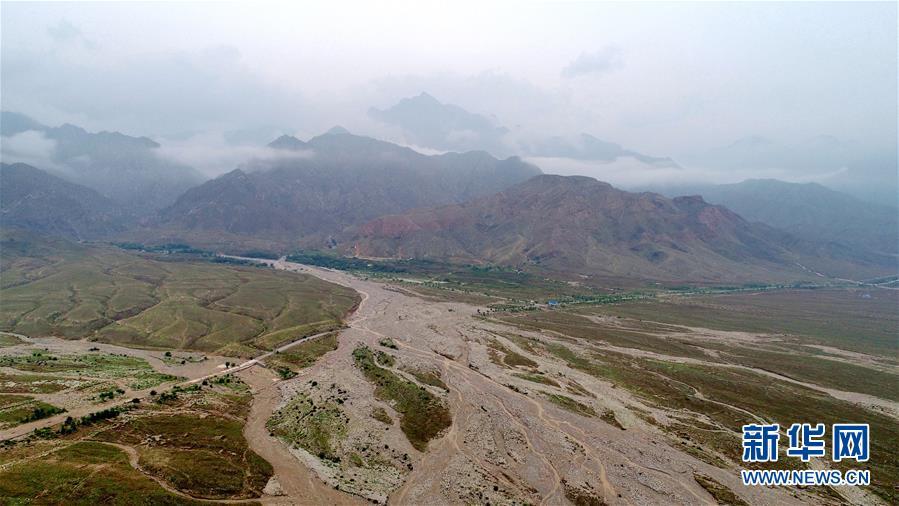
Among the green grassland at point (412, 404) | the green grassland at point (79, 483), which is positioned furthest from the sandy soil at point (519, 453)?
the green grassland at point (79, 483)

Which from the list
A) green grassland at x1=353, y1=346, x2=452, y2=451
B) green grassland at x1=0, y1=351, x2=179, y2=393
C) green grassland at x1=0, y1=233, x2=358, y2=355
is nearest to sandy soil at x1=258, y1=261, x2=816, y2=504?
green grassland at x1=353, y1=346, x2=452, y2=451

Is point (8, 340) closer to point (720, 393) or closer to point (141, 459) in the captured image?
point (141, 459)

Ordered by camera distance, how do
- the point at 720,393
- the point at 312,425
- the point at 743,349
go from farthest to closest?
the point at 743,349 < the point at 720,393 < the point at 312,425

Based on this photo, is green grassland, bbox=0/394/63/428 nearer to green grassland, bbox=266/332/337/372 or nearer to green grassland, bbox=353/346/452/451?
green grassland, bbox=266/332/337/372

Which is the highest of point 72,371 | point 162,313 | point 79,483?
point 162,313

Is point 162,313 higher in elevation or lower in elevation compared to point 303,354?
higher

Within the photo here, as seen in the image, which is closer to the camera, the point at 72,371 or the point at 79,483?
the point at 79,483

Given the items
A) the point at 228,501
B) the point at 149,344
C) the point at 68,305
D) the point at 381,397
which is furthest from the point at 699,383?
the point at 68,305

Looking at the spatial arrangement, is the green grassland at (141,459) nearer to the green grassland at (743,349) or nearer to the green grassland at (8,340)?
the green grassland at (8,340)

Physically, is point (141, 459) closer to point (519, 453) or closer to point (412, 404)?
point (412, 404)

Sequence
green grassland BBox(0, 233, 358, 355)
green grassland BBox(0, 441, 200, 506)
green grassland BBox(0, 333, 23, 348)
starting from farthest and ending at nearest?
green grassland BBox(0, 233, 358, 355), green grassland BBox(0, 333, 23, 348), green grassland BBox(0, 441, 200, 506)

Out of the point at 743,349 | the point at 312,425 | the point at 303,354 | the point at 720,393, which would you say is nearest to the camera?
the point at 312,425

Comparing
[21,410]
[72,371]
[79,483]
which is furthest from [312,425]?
[72,371]

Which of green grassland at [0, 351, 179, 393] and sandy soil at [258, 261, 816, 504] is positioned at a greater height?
green grassland at [0, 351, 179, 393]
